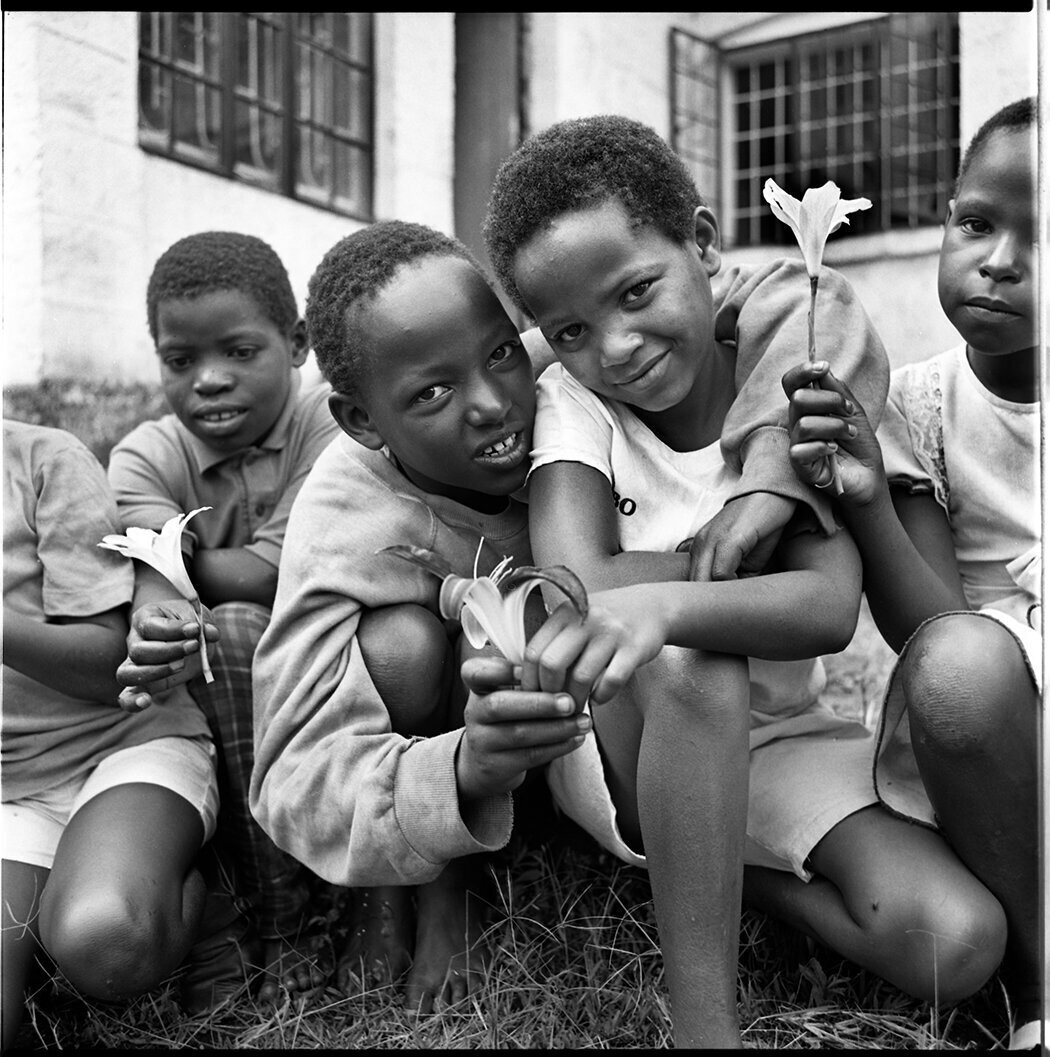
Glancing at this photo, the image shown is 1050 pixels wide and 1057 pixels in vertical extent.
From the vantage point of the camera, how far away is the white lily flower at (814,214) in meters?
1.65

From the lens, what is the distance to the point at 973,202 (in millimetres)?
1921

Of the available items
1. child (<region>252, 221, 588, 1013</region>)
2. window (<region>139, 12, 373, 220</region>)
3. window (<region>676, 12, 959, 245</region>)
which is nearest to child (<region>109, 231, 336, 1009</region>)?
child (<region>252, 221, 588, 1013</region>)

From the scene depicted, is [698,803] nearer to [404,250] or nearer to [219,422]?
[404,250]

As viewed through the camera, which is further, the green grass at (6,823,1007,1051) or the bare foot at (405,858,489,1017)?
the bare foot at (405,858,489,1017)

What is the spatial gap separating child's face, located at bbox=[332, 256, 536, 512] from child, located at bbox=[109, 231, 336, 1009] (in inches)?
20.1

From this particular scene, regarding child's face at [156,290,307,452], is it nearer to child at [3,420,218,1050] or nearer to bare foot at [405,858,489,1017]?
child at [3,420,218,1050]

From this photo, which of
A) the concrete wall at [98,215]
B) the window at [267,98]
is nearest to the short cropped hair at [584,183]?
the concrete wall at [98,215]

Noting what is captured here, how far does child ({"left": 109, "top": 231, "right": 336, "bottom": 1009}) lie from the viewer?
2.22 m

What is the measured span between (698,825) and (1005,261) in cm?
93

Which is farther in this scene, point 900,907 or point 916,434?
point 916,434

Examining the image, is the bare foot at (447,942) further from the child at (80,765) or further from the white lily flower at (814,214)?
the white lily flower at (814,214)

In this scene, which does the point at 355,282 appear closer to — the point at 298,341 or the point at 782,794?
the point at 298,341

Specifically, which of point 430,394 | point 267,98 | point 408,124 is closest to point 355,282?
point 430,394

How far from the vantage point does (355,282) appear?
1.98 m
